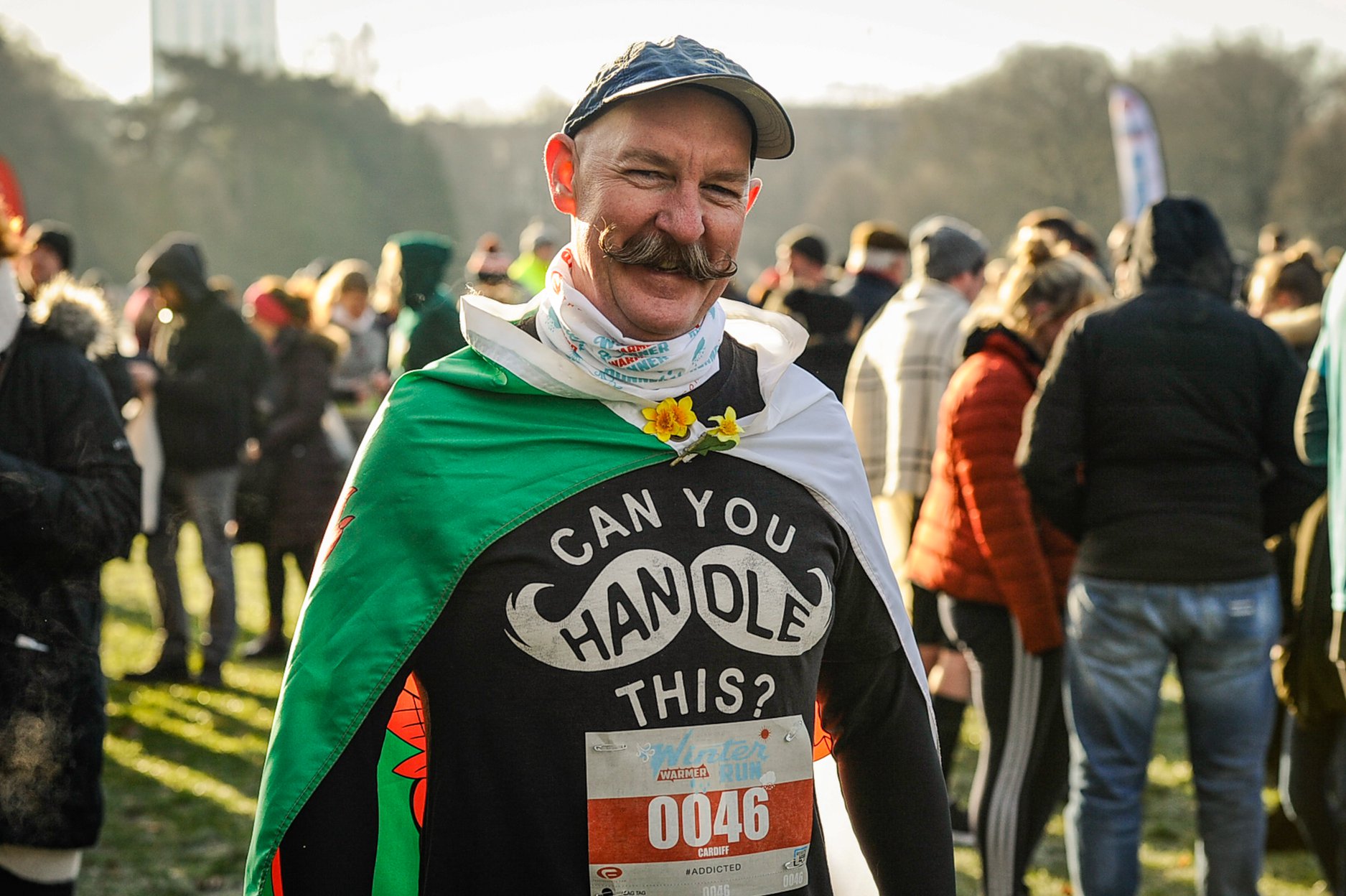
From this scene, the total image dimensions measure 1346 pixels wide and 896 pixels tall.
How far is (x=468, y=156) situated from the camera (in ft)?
155

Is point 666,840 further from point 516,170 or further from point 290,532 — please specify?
point 516,170

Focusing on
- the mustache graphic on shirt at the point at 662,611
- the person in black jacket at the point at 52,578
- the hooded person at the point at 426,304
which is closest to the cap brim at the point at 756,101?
the mustache graphic on shirt at the point at 662,611

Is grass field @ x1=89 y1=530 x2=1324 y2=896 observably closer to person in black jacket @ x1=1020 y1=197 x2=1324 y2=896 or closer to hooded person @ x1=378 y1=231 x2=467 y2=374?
person in black jacket @ x1=1020 y1=197 x2=1324 y2=896

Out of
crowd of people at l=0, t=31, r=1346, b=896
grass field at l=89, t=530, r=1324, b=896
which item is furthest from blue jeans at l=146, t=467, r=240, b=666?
crowd of people at l=0, t=31, r=1346, b=896

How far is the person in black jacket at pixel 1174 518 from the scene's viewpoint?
12.1ft

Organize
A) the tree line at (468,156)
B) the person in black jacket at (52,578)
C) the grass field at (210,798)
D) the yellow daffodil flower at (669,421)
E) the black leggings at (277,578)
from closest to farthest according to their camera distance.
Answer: the yellow daffodil flower at (669,421), the person in black jacket at (52,578), the grass field at (210,798), the black leggings at (277,578), the tree line at (468,156)

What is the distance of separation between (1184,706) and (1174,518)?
1.81 ft

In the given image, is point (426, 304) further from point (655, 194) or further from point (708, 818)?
point (708, 818)

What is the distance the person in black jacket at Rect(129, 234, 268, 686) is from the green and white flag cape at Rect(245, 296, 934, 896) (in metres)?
5.64

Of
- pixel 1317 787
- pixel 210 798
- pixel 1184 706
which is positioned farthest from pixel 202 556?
pixel 1317 787

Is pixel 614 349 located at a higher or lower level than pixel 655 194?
lower

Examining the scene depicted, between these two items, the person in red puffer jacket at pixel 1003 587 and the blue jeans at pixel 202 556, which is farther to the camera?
the blue jeans at pixel 202 556

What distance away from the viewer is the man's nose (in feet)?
5.85

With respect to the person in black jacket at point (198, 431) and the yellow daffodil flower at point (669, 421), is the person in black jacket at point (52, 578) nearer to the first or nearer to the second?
the yellow daffodil flower at point (669, 421)
